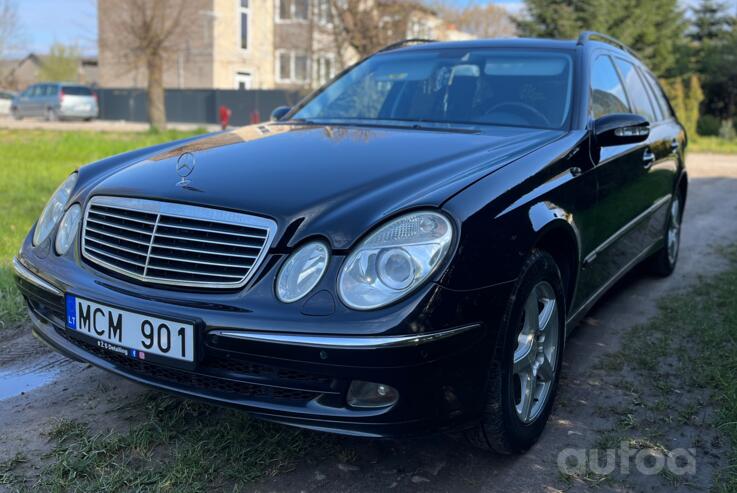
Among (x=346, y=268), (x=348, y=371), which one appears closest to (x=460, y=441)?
(x=348, y=371)

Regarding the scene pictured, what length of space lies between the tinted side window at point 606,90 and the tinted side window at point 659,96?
3.62 feet

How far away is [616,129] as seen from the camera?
124 inches

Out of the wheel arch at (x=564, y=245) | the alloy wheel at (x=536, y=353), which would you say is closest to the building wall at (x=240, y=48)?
the wheel arch at (x=564, y=245)

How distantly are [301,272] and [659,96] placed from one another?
404 cm

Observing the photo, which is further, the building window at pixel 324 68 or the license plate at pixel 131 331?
the building window at pixel 324 68

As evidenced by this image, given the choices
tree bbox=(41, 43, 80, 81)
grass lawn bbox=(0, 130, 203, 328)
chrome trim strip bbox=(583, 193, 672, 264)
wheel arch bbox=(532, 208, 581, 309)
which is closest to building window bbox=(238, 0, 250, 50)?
grass lawn bbox=(0, 130, 203, 328)

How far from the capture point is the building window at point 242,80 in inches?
1357

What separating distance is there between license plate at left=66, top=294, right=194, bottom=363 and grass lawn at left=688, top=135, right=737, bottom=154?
66.4ft

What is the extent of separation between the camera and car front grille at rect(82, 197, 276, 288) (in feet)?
7.17

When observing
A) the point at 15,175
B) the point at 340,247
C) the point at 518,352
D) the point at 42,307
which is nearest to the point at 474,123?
the point at 518,352

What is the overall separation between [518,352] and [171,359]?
120 centimetres

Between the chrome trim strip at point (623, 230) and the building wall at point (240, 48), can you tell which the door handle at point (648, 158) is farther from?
the building wall at point (240, 48)

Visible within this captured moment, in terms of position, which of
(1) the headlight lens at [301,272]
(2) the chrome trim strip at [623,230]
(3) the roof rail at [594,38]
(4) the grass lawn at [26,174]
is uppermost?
(3) the roof rail at [594,38]

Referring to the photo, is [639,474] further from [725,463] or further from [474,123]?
[474,123]
